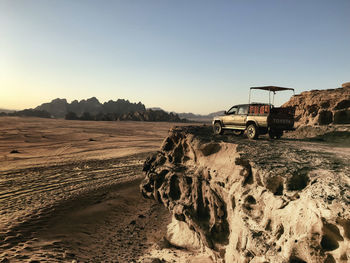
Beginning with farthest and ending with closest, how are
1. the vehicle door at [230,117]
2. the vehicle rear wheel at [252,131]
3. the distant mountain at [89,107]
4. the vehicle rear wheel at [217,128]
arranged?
the distant mountain at [89,107] < the vehicle rear wheel at [217,128] < the vehicle door at [230,117] < the vehicle rear wheel at [252,131]

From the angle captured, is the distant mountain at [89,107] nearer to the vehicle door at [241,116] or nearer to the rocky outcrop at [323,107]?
the rocky outcrop at [323,107]

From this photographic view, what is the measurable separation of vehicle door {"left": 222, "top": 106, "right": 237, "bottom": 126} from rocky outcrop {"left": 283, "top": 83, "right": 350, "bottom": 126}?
342cm

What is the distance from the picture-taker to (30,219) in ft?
32.0

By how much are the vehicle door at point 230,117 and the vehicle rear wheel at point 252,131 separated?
3.94 feet

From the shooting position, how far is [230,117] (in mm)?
11375

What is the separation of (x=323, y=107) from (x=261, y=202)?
46.1 feet

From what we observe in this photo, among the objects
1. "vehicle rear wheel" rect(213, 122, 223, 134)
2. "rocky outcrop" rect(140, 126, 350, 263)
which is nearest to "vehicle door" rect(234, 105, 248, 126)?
"vehicle rear wheel" rect(213, 122, 223, 134)

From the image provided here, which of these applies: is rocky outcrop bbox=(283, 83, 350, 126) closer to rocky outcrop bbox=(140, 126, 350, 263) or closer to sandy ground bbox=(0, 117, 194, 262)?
rocky outcrop bbox=(140, 126, 350, 263)

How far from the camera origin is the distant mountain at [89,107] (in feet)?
370

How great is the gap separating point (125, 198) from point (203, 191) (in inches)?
262

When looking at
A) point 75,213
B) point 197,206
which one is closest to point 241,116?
point 197,206

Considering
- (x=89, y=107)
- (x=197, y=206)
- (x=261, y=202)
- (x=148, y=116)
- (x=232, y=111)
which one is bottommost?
(x=197, y=206)

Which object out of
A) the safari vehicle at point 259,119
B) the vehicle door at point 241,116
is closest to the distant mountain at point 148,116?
the safari vehicle at point 259,119

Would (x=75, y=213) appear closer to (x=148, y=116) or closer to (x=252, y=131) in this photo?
(x=252, y=131)
